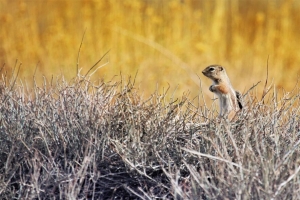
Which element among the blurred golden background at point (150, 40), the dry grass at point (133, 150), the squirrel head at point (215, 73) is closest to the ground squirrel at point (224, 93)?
the squirrel head at point (215, 73)

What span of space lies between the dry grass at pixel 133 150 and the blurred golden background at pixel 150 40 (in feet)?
16.1

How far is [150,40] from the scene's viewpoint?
971 centimetres

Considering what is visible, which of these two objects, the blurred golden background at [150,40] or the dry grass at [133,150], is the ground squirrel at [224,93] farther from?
the blurred golden background at [150,40]

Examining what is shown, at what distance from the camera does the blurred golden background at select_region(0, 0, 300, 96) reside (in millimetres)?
9664

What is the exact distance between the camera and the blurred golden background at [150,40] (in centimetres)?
966

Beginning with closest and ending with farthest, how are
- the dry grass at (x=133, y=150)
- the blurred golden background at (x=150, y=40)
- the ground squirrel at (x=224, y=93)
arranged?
the dry grass at (x=133, y=150) → the ground squirrel at (x=224, y=93) → the blurred golden background at (x=150, y=40)

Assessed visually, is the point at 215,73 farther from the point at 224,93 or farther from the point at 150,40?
the point at 150,40

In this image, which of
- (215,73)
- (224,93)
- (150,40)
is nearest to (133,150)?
(224,93)

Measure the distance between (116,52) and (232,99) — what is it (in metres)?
5.29

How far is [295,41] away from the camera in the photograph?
36.9ft

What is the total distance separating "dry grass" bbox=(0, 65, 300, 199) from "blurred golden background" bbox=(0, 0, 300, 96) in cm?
489

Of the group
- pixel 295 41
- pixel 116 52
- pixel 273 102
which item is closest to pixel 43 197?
pixel 273 102

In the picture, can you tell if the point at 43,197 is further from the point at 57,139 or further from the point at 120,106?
the point at 120,106

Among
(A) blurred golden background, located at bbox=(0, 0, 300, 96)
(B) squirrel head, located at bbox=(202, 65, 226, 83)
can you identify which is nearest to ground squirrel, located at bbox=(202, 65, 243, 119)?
(B) squirrel head, located at bbox=(202, 65, 226, 83)
